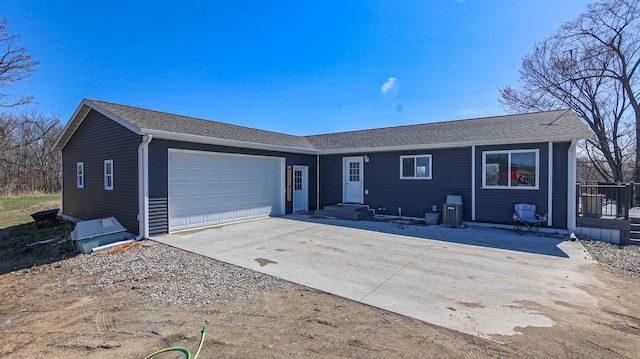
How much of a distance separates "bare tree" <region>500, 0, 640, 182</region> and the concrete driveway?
14.2m

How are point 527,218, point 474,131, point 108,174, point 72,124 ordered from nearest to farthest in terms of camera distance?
point 527,218
point 108,174
point 474,131
point 72,124

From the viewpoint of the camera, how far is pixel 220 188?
30.6 feet

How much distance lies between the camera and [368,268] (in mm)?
5109

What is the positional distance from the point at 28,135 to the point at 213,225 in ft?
78.4

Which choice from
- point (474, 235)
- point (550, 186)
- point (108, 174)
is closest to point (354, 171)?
point (474, 235)

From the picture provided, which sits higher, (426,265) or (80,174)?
(80,174)

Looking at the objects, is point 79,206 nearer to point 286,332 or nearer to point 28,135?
point 286,332

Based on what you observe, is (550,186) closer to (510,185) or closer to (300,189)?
(510,185)

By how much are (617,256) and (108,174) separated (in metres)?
13.6

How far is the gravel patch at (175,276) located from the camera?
399 cm

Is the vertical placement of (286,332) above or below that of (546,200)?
below

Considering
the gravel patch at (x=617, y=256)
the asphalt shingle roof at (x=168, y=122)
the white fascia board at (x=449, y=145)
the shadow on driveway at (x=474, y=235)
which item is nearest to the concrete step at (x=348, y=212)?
the shadow on driveway at (x=474, y=235)

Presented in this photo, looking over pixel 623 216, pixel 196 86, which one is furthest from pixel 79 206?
pixel 623 216

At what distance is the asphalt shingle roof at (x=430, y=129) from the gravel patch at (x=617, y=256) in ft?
9.30
